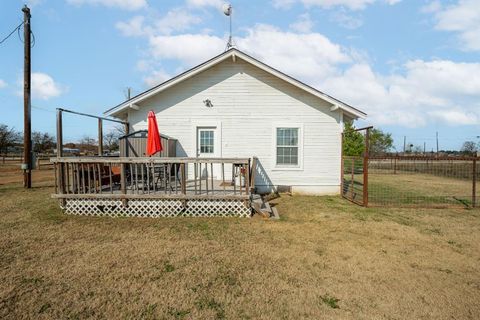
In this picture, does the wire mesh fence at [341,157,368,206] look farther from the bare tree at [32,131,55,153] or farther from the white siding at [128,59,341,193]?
the bare tree at [32,131,55,153]

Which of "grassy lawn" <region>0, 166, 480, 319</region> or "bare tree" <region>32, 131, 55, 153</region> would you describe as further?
"bare tree" <region>32, 131, 55, 153</region>

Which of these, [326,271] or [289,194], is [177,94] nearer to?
[289,194]

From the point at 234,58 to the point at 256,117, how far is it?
2342 millimetres

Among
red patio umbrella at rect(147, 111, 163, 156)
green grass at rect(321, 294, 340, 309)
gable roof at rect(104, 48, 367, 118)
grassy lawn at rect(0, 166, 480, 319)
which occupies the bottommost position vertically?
green grass at rect(321, 294, 340, 309)

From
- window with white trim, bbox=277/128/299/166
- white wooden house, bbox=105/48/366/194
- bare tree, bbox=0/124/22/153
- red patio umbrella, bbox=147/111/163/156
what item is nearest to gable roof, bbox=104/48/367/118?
white wooden house, bbox=105/48/366/194

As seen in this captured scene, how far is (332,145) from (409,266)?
7.03 meters

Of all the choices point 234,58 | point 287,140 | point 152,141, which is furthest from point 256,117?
point 152,141

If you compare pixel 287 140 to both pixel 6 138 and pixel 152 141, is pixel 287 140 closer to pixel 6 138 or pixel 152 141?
pixel 152 141

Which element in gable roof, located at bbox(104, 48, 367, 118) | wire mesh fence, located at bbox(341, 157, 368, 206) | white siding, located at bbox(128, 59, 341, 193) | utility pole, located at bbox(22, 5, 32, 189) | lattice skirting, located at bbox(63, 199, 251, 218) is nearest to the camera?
lattice skirting, located at bbox(63, 199, 251, 218)

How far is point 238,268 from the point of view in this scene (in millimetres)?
4566

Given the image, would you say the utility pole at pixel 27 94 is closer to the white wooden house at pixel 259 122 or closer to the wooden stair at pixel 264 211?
the white wooden house at pixel 259 122

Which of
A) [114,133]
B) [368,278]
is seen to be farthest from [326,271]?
[114,133]

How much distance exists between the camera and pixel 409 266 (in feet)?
15.6

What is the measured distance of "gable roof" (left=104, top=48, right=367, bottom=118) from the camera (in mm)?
10906
